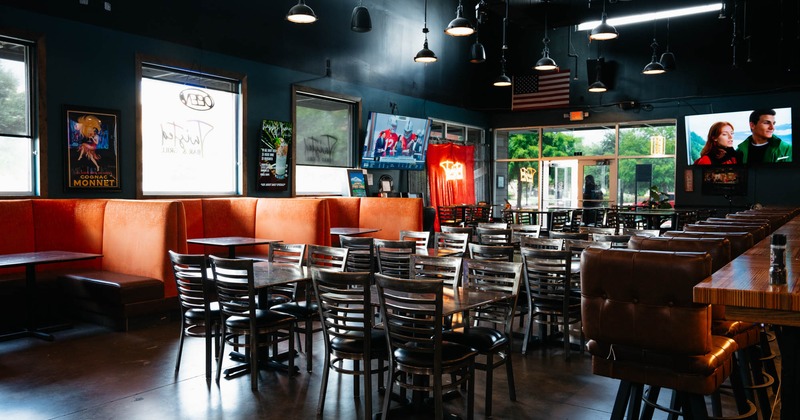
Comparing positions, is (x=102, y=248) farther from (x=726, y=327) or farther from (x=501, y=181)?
(x=501, y=181)

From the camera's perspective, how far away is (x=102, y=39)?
284 inches

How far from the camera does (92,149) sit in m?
7.06

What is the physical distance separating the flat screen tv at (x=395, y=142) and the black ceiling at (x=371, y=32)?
2.23ft

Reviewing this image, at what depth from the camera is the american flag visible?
14523 mm

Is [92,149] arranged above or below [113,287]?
above

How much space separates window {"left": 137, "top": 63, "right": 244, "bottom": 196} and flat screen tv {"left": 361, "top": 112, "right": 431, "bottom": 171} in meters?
2.92

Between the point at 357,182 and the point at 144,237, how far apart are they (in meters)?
4.97

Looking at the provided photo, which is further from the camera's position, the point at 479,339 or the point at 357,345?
the point at 479,339

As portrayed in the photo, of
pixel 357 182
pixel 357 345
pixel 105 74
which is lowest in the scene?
pixel 357 345

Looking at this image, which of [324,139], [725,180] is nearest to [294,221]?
[324,139]

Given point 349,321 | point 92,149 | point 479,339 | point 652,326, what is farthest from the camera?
point 92,149

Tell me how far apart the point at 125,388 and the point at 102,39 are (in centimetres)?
487

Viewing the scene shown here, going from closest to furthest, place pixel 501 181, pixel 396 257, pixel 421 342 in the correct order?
pixel 421 342 → pixel 396 257 → pixel 501 181

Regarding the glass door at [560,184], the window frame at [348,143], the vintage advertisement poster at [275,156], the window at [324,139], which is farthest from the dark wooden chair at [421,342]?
the glass door at [560,184]
